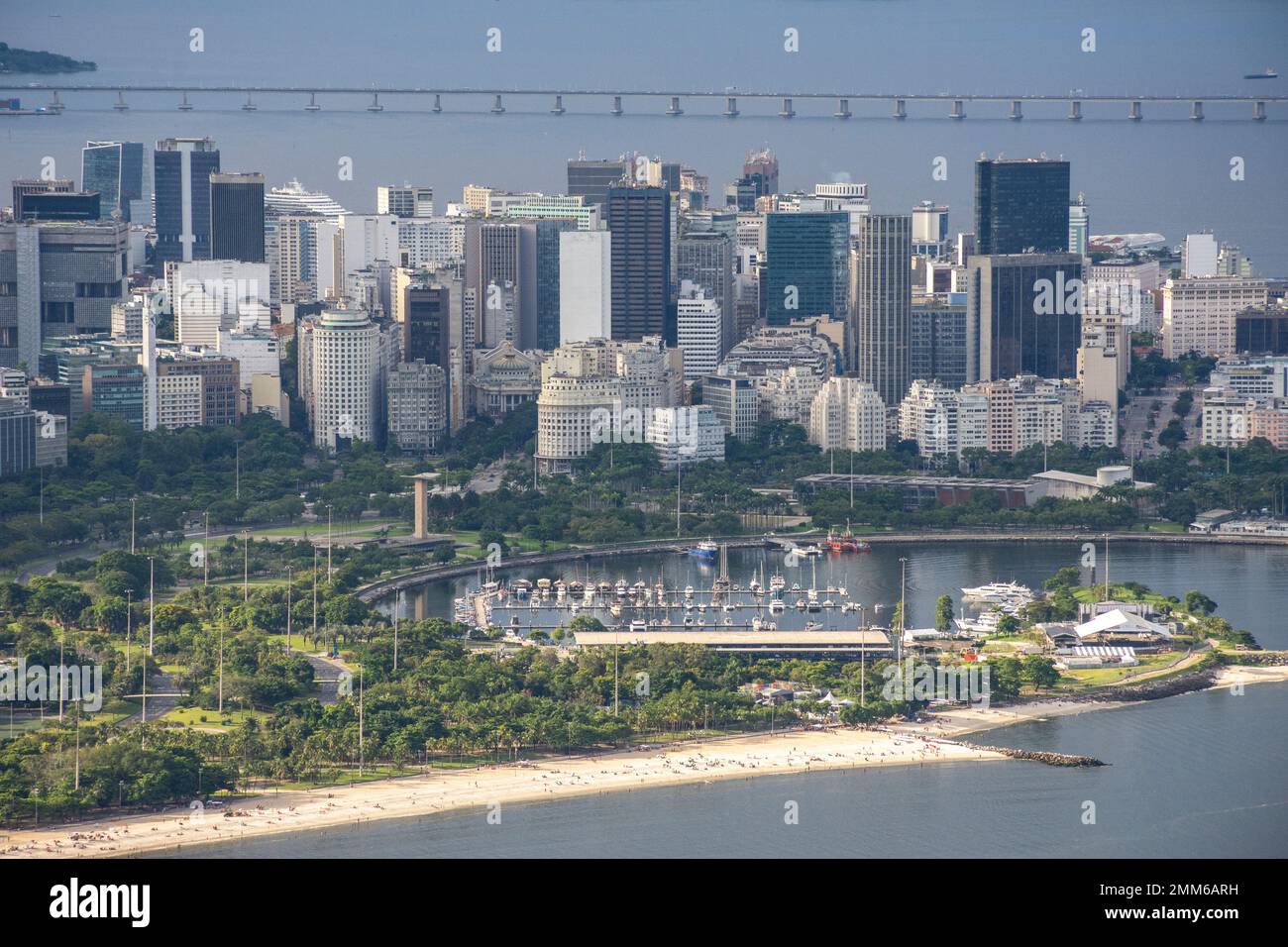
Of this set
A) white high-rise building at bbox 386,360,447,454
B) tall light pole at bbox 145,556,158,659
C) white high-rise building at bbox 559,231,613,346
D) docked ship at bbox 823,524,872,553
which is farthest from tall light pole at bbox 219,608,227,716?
white high-rise building at bbox 559,231,613,346

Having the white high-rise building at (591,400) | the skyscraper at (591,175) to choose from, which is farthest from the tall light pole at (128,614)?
the skyscraper at (591,175)

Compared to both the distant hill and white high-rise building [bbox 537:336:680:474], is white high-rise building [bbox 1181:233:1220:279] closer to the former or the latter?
white high-rise building [bbox 537:336:680:474]

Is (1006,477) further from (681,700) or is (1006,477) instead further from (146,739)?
(146,739)

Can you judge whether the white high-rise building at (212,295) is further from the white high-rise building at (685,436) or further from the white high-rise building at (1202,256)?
the white high-rise building at (1202,256)
